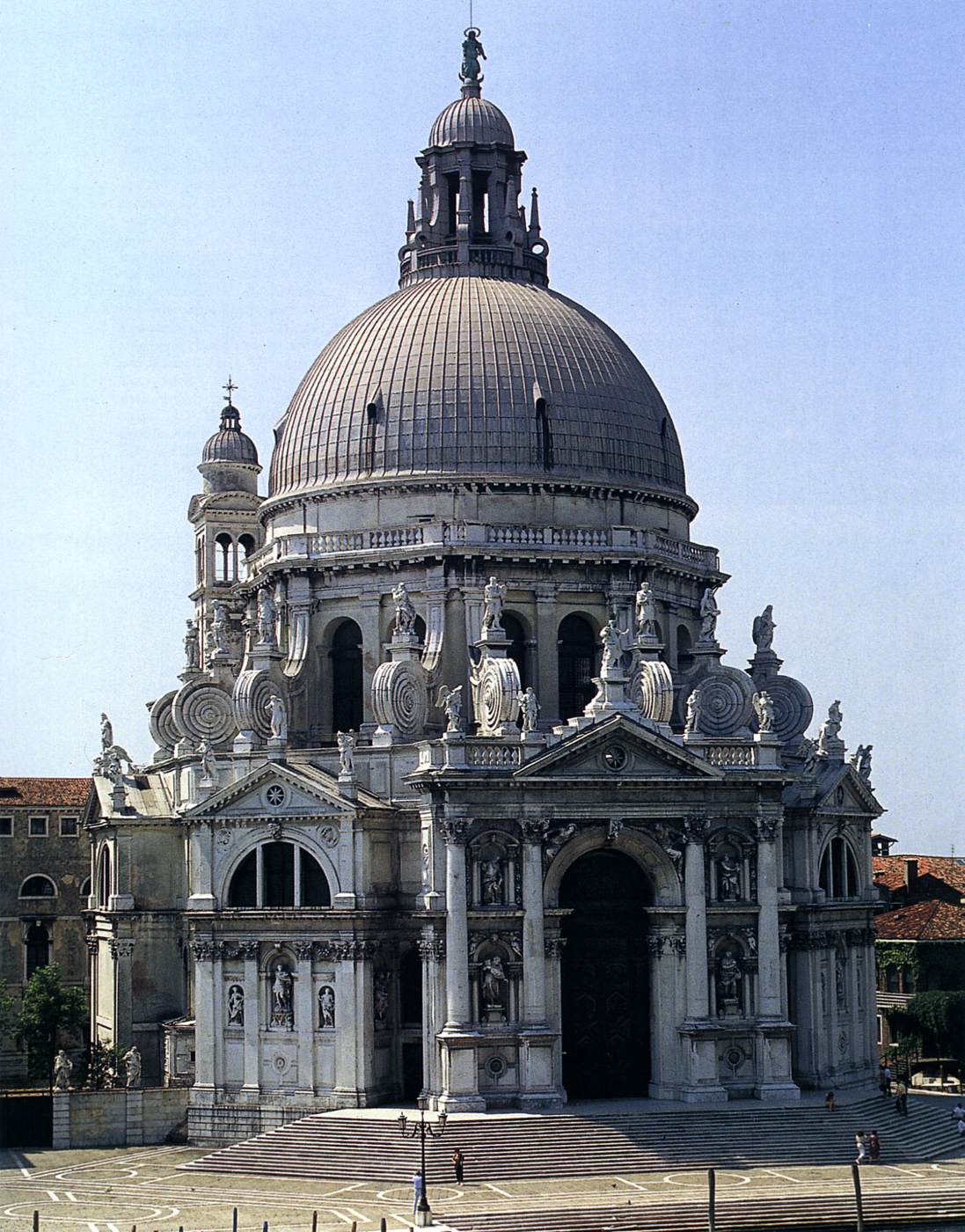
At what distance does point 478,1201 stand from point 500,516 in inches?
964

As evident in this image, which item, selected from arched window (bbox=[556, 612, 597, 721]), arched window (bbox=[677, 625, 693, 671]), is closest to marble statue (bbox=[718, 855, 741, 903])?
arched window (bbox=[556, 612, 597, 721])

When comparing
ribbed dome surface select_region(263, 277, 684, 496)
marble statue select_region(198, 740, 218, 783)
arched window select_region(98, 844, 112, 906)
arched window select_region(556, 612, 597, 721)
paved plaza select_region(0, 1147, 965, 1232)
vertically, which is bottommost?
paved plaza select_region(0, 1147, 965, 1232)

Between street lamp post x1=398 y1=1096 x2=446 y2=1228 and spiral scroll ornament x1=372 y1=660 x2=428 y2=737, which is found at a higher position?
spiral scroll ornament x1=372 y1=660 x2=428 y2=737

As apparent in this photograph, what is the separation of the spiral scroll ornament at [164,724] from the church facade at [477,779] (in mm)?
108

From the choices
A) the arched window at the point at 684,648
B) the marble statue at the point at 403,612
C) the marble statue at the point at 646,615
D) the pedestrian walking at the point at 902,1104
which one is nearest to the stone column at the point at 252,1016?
the marble statue at the point at 403,612

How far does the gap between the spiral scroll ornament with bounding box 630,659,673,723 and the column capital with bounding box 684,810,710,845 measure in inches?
120

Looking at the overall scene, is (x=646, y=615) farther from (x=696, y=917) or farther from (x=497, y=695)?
(x=696, y=917)

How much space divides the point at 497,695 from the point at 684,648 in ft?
40.3

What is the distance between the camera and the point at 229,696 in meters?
75.8

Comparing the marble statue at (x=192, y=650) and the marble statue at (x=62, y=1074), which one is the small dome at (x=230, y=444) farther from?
the marble statue at (x=62, y=1074)

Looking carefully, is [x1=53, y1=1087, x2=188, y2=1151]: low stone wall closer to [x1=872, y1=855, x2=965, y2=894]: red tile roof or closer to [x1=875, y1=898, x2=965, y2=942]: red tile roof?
[x1=875, y1=898, x2=965, y2=942]: red tile roof

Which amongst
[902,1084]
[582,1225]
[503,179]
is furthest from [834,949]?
[503,179]

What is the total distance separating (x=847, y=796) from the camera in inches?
2891

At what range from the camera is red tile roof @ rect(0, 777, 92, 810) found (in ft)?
285
